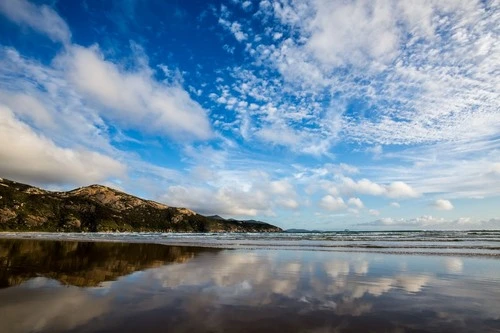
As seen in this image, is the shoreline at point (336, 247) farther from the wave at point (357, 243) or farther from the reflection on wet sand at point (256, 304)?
the reflection on wet sand at point (256, 304)

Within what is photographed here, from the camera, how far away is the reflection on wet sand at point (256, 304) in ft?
33.0

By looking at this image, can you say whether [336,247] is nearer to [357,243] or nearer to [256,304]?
[357,243]

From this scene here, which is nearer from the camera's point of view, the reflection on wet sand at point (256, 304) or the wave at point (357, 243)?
the reflection on wet sand at point (256, 304)

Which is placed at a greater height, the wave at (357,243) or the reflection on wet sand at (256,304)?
the wave at (357,243)

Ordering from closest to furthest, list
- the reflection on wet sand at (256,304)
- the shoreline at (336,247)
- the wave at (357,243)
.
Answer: the reflection on wet sand at (256,304)
the shoreline at (336,247)
the wave at (357,243)

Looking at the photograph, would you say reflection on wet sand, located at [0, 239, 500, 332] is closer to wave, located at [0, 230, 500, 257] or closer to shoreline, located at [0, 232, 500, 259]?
shoreline, located at [0, 232, 500, 259]

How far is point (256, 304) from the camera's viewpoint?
1280cm

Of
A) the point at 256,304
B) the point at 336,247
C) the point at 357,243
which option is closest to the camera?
the point at 256,304

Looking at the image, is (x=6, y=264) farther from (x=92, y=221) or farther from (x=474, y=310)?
(x=92, y=221)

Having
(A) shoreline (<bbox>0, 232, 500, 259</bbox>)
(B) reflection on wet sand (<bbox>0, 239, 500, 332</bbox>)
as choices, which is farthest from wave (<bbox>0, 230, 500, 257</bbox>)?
(B) reflection on wet sand (<bbox>0, 239, 500, 332</bbox>)

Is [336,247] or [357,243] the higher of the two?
[357,243]

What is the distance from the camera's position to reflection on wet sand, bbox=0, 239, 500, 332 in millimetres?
10070

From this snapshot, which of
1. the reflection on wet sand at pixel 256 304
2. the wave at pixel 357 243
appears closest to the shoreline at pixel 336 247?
the wave at pixel 357 243

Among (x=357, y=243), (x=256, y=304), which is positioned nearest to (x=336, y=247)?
(x=357, y=243)
